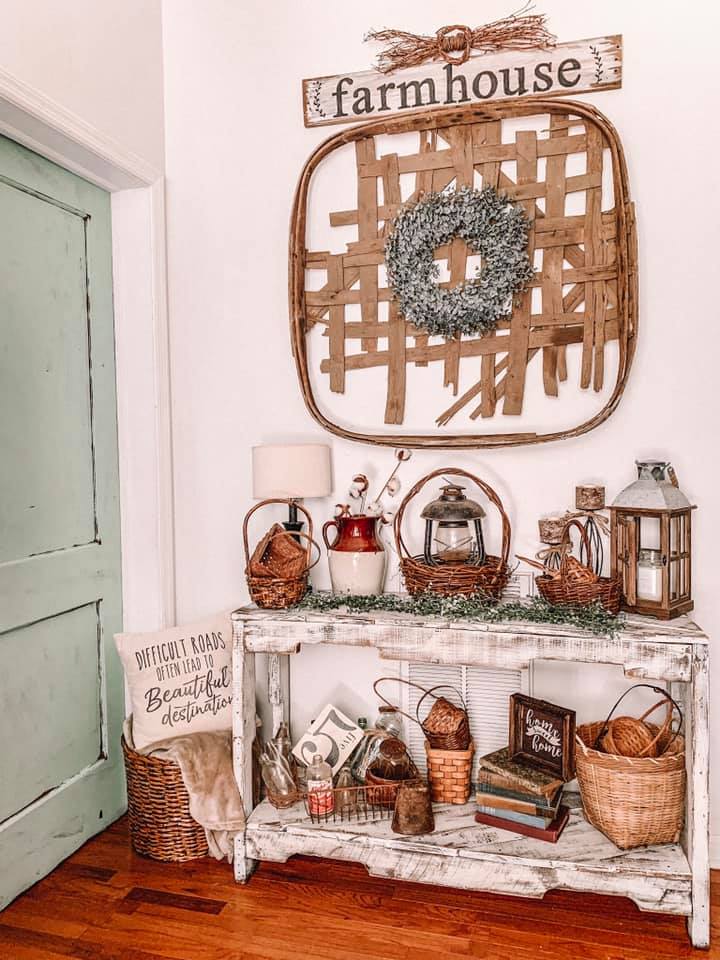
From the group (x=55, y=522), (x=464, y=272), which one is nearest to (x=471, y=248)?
(x=464, y=272)

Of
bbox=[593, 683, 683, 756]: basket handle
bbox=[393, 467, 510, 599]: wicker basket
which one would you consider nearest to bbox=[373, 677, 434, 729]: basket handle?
bbox=[393, 467, 510, 599]: wicker basket

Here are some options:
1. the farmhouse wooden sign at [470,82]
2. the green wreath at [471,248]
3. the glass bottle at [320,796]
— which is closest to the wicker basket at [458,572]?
the green wreath at [471,248]

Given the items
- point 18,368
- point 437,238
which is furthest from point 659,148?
point 18,368

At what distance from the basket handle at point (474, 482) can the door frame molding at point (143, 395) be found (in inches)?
32.7

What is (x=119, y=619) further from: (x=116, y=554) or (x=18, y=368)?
(x=18, y=368)

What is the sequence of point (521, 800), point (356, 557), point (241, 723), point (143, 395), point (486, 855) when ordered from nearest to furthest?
point (486, 855), point (521, 800), point (241, 723), point (356, 557), point (143, 395)

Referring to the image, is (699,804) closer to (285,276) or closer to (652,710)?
(652,710)

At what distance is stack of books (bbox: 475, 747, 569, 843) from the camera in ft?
7.12

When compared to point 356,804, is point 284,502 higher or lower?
higher

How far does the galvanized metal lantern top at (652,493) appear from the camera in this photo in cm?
217

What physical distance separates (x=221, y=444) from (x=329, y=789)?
3.88 feet

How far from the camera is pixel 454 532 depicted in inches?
93.1

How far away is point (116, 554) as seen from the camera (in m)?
2.70

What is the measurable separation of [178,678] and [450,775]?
89 centimetres
